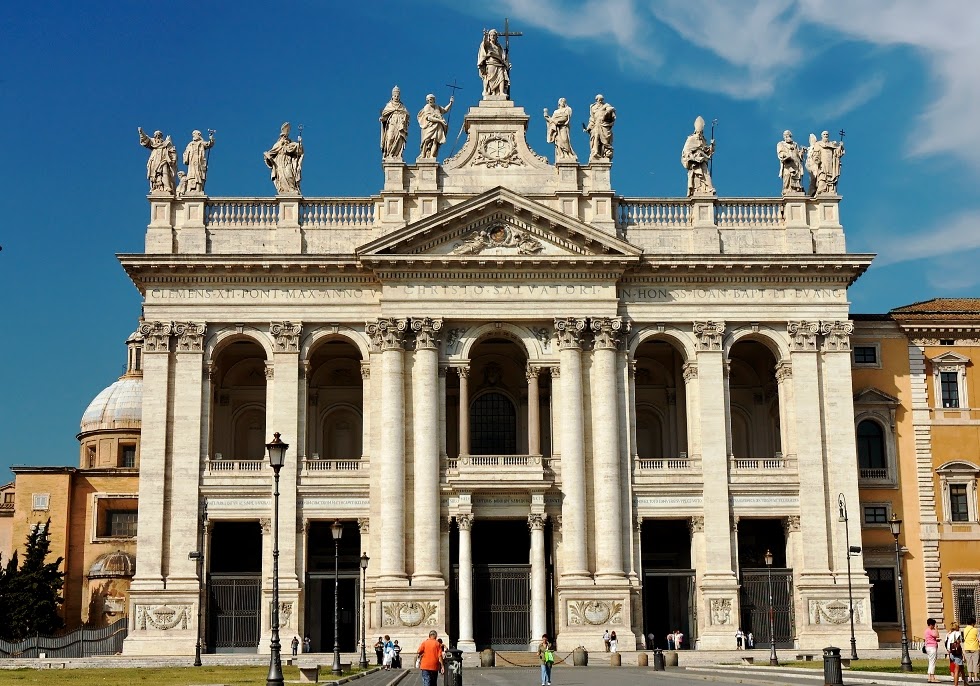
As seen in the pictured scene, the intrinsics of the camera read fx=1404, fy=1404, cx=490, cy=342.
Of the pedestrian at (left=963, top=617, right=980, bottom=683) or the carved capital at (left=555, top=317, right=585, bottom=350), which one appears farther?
the carved capital at (left=555, top=317, right=585, bottom=350)

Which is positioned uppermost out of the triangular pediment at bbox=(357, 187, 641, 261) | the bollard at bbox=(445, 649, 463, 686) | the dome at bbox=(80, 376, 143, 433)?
the triangular pediment at bbox=(357, 187, 641, 261)

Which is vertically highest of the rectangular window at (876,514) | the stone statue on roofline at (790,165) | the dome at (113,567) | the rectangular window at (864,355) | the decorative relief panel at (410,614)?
the stone statue on roofline at (790,165)

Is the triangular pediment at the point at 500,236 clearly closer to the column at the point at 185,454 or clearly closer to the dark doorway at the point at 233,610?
the column at the point at 185,454

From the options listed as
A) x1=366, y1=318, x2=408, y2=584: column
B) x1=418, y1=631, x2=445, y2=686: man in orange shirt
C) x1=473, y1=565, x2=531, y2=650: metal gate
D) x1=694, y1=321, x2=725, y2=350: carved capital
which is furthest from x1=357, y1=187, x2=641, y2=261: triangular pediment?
x1=418, y1=631, x2=445, y2=686: man in orange shirt

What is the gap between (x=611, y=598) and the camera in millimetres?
55562

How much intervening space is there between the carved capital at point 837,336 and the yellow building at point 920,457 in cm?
362

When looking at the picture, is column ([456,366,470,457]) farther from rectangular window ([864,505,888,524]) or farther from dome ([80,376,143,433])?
dome ([80,376,143,433])

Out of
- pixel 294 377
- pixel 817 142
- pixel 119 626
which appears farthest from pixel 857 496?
pixel 119 626

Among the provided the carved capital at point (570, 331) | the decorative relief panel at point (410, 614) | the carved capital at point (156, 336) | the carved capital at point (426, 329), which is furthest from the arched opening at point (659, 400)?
the carved capital at point (156, 336)

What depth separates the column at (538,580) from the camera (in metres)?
55.7

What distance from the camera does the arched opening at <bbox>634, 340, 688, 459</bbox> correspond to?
62594mm

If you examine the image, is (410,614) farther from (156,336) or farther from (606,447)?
(156,336)

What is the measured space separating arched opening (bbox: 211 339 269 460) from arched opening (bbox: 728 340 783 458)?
21028mm

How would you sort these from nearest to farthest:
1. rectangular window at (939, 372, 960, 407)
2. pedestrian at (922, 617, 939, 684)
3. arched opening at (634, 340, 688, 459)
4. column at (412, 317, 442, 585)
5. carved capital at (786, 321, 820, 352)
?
pedestrian at (922, 617, 939, 684)
column at (412, 317, 442, 585)
carved capital at (786, 321, 820, 352)
arched opening at (634, 340, 688, 459)
rectangular window at (939, 372, 960, 407)
